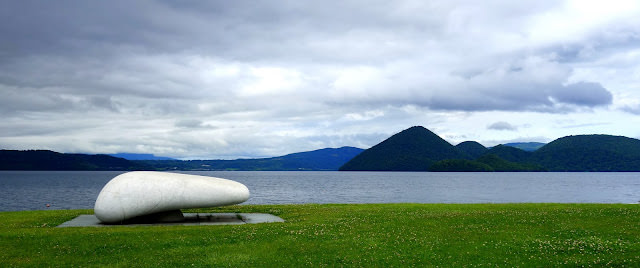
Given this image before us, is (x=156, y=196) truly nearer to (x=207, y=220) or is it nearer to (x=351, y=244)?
(x=207, y=220)

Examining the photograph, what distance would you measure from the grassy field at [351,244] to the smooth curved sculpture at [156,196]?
2.98 meters

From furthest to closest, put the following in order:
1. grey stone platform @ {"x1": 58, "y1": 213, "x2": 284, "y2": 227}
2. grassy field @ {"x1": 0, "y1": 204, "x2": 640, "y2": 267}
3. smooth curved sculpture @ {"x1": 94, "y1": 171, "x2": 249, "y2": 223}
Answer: grey stone platform @ {"x1": 58, "y1": 213, "x2": 284, "y2": 227} < smooth curved sculpture @ {"x1": 94, "y1": 171, "x2": 249, "y2": 223} < grassy field @ {"x1": 0, "y1": 204, "x2": 640, "y2": 267}

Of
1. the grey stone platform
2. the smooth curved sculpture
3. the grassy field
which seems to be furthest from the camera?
the grey stone platform

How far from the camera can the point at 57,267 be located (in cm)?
1525

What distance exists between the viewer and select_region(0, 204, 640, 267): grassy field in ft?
52.2

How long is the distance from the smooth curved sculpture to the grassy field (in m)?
2.98

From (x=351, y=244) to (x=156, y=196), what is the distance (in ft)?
43.8

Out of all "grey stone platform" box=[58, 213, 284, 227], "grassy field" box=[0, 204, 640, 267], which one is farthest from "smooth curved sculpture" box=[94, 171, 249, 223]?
"grassy field" box=[0, 204, 640, 267]

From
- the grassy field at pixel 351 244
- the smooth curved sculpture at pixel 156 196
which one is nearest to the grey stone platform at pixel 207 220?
the smooth curved sculpture at pixel 156 196

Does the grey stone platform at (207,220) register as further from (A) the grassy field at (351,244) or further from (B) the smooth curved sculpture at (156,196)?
(A) the grassy field at (351,244)

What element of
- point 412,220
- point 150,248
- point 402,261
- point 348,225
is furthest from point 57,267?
point 412,220

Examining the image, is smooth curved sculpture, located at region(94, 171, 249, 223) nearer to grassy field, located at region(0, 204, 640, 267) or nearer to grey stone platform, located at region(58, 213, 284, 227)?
grey stone platform, located at region(58, 213, 284, 227)

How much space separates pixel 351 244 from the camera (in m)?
18.4

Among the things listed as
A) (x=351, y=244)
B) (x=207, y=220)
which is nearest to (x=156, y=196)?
(x=207, y=220)
